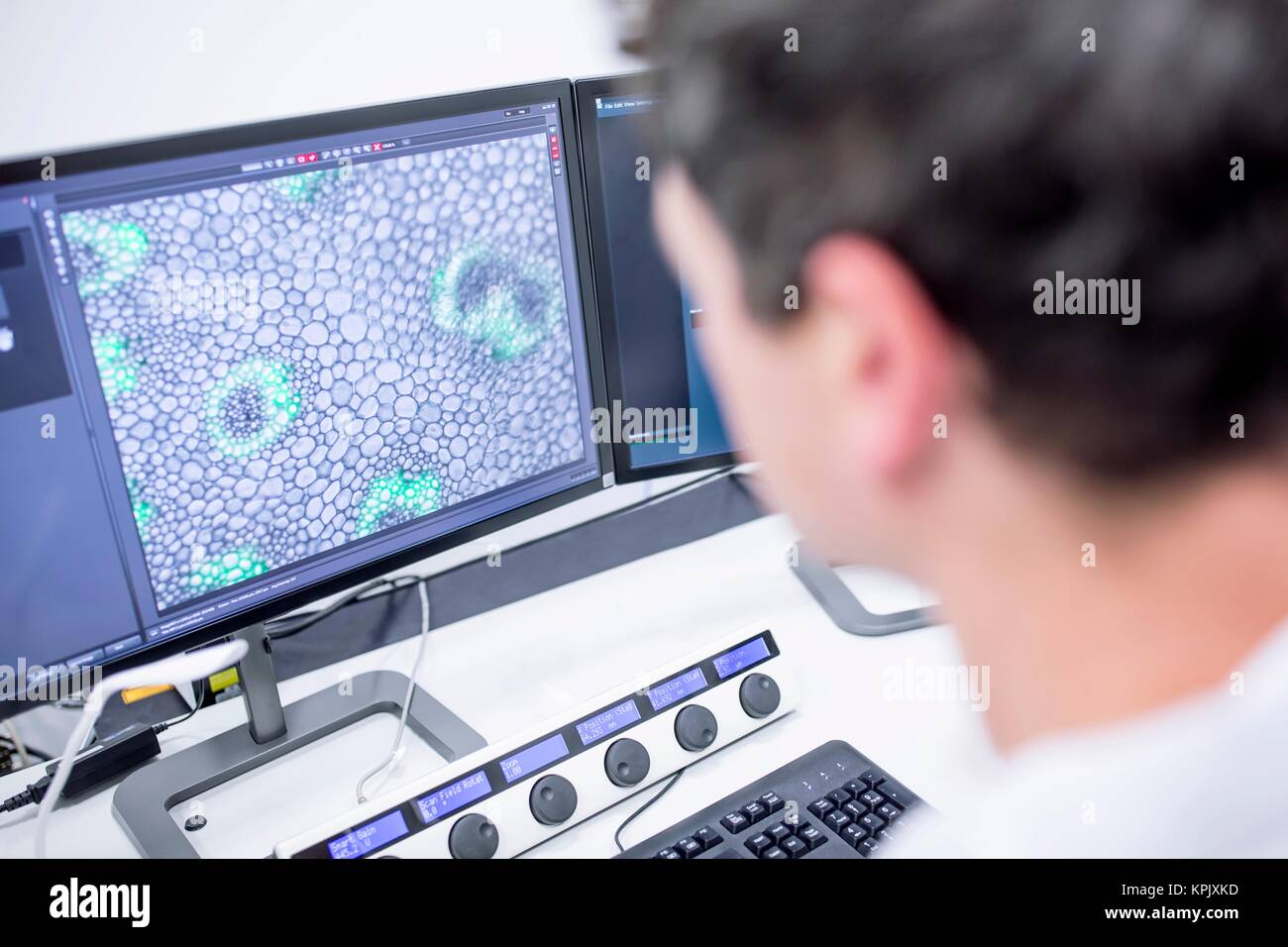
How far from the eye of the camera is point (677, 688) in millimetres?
863

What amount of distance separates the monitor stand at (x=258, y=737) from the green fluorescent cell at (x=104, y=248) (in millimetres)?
311

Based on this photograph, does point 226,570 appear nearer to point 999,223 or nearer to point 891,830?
point 891,830

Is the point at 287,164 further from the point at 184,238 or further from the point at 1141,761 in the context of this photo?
the point at 1141,761

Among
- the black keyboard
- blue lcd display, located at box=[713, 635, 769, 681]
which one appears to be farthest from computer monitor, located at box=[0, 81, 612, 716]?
the black keyboard

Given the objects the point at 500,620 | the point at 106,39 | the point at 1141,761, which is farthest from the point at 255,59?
the point at 1141,761

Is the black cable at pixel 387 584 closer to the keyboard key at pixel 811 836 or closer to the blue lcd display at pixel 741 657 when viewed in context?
the blue lcd display at pixel 741 657

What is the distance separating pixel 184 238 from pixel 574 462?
407 mm

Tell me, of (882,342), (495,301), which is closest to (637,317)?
(495,301)

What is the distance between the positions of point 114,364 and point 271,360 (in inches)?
4.4

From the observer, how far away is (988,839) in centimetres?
46

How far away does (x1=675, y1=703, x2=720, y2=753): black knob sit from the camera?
0.84 meters

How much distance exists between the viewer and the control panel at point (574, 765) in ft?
2.38

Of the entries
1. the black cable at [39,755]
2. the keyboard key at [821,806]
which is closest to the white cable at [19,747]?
the black cable at [39,755]

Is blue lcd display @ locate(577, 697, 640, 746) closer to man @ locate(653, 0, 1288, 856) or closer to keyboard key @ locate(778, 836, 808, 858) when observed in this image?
keyboard key @ locate(778, 836, 808, 858)
